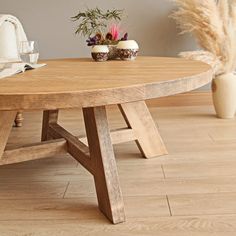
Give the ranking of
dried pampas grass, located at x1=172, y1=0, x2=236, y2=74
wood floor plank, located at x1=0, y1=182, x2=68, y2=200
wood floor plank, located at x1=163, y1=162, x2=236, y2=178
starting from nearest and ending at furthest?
wood floor plank, located at x1=0, y1=182, x2=68, y2=200
wood floor plank, located at x1=163, y1=162, x2=236, y2=178
dried pampas grass, located at x1=172, y1=0, x2=236, y2=74

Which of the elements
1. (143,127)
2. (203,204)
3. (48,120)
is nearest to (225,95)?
(143,127)

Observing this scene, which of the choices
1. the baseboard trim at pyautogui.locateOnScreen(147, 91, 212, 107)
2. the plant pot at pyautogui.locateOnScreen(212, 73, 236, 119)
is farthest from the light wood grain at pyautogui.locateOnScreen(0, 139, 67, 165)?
the baseboard trim at pyautogui.locateOnScreen(147, 91, 212, 107)

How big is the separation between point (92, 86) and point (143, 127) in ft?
2.52

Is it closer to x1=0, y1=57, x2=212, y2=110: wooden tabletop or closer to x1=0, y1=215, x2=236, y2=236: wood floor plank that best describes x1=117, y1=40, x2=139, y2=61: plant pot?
x1=0, y1=57, x2=212, y2=110: wooden tabletop

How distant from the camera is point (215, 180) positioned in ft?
4.94

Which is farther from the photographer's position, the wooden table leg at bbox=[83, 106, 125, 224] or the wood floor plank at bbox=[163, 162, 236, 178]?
the wood floor plank at bbox=[163, 162, 236, 178]

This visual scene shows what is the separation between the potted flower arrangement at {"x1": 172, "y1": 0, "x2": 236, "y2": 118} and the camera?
2.32 m

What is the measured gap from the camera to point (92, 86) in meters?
1.00

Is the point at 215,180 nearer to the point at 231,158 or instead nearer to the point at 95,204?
the point at 231,158

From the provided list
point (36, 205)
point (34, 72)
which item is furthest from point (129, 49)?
point (36, 205)

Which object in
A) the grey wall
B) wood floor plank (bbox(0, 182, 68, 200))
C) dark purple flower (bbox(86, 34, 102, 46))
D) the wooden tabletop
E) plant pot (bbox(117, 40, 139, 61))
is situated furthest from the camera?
the grey wall

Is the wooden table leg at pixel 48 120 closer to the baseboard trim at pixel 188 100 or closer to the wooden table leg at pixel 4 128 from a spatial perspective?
the wooden table leg at pixel 4 128

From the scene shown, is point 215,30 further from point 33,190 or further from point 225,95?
point 33,190

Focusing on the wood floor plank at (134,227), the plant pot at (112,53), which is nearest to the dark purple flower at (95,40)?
the plant pot at (112,53)
